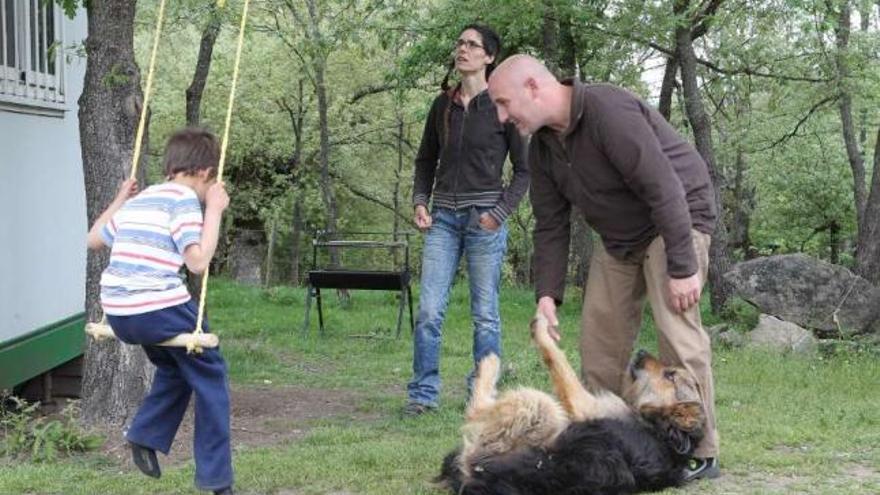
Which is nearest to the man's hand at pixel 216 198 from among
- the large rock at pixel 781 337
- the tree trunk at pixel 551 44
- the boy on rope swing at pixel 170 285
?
the boy on rope swing at pixel 170 285

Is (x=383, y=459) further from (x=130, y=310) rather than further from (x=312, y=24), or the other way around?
(x=312, y=24)

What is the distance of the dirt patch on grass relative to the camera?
5.89m

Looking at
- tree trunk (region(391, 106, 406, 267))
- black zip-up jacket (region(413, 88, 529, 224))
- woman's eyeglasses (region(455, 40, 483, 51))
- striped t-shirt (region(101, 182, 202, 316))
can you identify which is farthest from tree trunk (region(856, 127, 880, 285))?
tree trunk (region(391, 106, 406, 267))

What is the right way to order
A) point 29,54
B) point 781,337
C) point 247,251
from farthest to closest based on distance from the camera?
1. point 247,251
2. point 781,337
3. point 29,54

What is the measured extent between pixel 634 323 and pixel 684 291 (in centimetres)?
54

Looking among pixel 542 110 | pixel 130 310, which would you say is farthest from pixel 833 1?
pixel 130 310

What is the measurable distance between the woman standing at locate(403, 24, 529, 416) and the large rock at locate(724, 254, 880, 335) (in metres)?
5.35

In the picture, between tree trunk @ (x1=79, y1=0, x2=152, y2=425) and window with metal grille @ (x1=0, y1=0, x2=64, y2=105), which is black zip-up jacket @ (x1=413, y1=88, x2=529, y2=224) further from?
window with metal grille @ (x1=0, y1=0, x2=64, y2=105)

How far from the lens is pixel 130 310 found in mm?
3957

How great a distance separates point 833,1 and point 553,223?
21.0 ft

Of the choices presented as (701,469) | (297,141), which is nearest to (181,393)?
(701,469)

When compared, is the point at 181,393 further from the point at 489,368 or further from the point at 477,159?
the point at 477,159

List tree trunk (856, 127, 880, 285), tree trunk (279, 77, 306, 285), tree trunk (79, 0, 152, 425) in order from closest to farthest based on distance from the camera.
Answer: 1. tree trunk (79, 0, 152, 425)
2. tree trunk (856, 127, 880, 285)
3. tree trunk (279, 77, 306, 285)

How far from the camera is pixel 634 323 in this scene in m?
5.02
